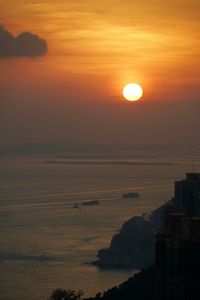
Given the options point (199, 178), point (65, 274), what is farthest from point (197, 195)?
point (65, 274)

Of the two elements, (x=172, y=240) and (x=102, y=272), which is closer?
(x=172, y=240)

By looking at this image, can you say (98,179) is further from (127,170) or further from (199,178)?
(199,178)

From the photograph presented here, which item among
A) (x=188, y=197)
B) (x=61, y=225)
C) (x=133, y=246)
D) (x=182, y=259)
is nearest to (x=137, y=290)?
(x=188, y=197)

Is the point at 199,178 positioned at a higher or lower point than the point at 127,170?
lower

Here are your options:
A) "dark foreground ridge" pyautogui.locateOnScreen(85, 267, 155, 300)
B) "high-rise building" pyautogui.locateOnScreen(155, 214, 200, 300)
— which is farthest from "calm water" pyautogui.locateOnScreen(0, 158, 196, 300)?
"high-rise building" pyautogui.locateOnScreen(155, 214, 200, 300)

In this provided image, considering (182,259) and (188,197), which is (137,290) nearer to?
(188,197)

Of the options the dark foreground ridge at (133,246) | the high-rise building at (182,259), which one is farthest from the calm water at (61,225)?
the high-rise building at (182,259)
